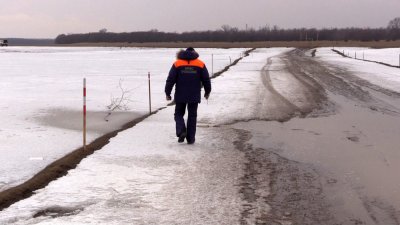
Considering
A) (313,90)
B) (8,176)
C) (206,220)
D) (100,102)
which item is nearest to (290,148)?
(206,220)

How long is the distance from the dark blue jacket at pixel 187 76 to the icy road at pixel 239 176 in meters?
0.85

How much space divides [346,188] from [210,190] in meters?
1.63

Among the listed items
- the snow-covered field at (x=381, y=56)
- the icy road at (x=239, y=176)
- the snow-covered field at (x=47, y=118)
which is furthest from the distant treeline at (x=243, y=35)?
the icy road at (x=239, y=176)

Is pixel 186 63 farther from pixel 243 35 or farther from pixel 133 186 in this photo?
pixel 243 35

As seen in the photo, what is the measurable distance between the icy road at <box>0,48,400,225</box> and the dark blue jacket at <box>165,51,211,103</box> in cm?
85

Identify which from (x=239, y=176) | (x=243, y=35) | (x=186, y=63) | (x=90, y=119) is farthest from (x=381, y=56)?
(x=243, y=35)

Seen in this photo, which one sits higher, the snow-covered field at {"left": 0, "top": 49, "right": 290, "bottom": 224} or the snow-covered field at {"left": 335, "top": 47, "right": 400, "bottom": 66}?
the snow-covered field at {"left": 335, "top": 47, "right": 400, "bottom": 66}

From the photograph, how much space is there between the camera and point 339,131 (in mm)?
10016

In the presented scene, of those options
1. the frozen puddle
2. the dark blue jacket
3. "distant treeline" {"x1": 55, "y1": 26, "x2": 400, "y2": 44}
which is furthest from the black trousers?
"distant treeline" {"x1": 55, "y1": 26, "x2": 400, "y2": 44}

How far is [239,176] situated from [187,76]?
2.63 metres

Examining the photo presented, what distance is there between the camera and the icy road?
5047mm

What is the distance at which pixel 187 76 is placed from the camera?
28.3ft

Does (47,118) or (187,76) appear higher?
(187,76)

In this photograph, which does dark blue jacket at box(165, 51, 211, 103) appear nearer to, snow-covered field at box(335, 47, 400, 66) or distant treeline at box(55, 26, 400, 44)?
snow-covered field at box(335, 47, 400, 66)
